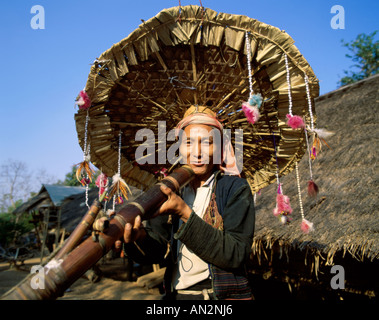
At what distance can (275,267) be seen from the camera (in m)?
4.27

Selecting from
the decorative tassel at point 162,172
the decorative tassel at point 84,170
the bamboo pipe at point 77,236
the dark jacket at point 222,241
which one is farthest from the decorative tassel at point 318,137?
the decorative tassel at point 84,170

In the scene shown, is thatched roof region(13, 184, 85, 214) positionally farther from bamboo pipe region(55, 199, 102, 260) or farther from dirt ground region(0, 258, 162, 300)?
bamboo pipe region(55, 199, 102, 260)

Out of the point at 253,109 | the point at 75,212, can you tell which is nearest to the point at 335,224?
the point at 253,109

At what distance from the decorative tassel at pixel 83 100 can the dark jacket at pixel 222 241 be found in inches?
33.4

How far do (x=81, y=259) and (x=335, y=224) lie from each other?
2778mm

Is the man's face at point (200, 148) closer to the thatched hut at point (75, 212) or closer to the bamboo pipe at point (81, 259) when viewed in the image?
the bamboo pipe at point (81, 259)

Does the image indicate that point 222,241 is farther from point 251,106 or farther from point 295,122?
point 295,122

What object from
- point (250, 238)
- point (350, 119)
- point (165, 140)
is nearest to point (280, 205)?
point (250, 238)

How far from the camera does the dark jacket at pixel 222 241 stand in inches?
44.8

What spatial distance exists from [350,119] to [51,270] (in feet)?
18.2

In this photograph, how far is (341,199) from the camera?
124 inches

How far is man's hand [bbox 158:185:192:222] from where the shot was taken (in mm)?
1178

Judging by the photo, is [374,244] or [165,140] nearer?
[165,140]

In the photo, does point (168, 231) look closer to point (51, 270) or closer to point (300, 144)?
point (51, 270)
